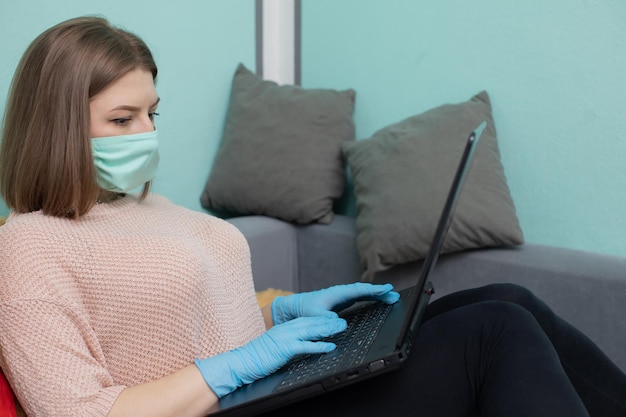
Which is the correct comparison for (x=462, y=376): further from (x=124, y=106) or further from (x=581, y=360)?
(x=124, y=106)

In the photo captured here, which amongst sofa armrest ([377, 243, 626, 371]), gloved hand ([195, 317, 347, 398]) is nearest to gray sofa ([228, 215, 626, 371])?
sofa armrest ([377, 243, 626, 371])

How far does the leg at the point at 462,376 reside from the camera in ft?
3.11

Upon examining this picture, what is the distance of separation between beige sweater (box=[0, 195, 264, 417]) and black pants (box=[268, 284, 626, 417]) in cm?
21

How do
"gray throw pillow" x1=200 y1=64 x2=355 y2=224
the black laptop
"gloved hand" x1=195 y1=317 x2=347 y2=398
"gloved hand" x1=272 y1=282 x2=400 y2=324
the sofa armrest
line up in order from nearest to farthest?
the black laptop
"gloved hand" x1=195 y1=317 x2=347 y2=398
"gloved hand" x1=272 y1=282 x2=400 y2=324
the sofa armrest
"gray throw pillow" x1=200 y1=64 x2=355 y2=224

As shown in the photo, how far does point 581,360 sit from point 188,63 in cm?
126

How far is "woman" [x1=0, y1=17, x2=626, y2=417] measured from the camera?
0.93 meters

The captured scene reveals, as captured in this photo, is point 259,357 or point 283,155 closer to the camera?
point 259,357

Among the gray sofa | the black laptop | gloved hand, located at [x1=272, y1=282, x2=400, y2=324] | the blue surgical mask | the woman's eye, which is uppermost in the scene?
the woman's eye

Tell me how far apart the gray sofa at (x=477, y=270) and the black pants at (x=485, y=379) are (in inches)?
15.8

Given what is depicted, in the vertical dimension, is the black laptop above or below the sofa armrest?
above

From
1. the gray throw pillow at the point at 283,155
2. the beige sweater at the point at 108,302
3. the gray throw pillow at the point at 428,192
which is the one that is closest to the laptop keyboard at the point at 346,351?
the beige sweater at the point at 108,302

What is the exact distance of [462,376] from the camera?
1.00m

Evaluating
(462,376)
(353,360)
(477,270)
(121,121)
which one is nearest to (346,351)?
(353,360)

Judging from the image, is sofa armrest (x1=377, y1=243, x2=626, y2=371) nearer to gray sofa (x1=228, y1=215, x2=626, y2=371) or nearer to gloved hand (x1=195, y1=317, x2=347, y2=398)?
gray sofa (x1=228, y1=215, x2=626, y2=371)
